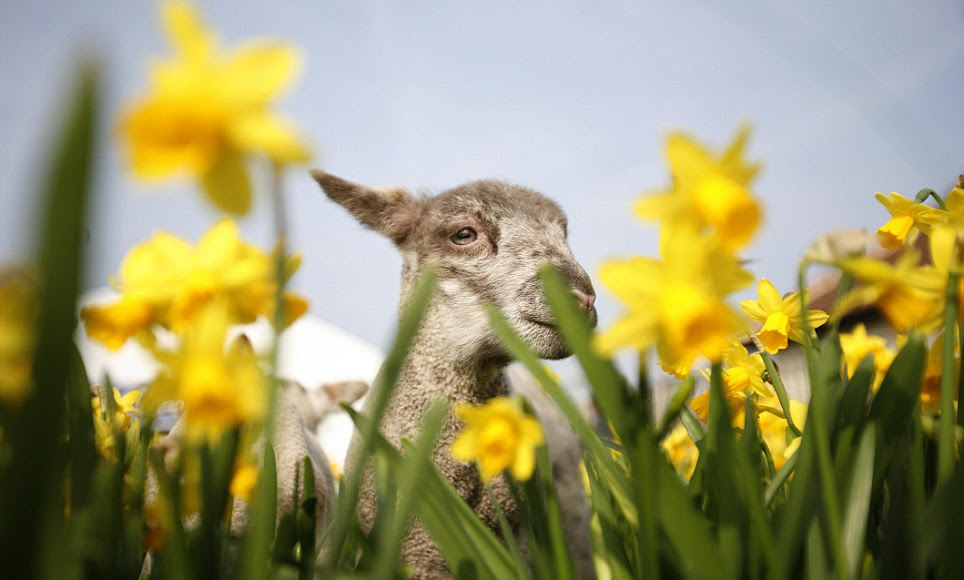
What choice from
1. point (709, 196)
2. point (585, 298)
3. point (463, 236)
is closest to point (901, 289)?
point (709, 196)

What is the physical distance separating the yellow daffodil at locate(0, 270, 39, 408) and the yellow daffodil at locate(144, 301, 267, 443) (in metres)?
0.12

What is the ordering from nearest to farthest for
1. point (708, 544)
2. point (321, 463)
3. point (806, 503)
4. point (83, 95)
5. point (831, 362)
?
point (83, 95), point (708, 544), point (806, 503), point (831, 362), point (321, 463)

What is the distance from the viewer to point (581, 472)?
2.82 metres

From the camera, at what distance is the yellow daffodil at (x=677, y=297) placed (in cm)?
62

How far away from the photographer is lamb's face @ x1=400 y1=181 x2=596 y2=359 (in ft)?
8.38

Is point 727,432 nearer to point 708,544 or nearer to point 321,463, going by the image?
point 708,544

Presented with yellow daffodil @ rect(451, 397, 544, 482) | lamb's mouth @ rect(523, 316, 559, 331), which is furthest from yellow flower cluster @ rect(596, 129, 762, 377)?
lamb's mouth @ rect(523, 316, 559, 331)

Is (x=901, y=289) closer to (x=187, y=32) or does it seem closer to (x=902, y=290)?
(x=902, y=290)

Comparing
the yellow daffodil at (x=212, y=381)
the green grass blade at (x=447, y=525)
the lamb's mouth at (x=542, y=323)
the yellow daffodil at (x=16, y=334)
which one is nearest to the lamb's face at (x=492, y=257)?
the lamb's mouth at (x=542, y=323)

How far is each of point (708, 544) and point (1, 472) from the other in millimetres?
740

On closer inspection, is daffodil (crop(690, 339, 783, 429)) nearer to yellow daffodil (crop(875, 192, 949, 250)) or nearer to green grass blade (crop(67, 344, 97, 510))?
yellow daffodil (crop(875, 192, 949, 250))

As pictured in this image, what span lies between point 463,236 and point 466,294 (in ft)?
1.10

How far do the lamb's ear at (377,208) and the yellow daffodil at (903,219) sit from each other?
2.32 metres

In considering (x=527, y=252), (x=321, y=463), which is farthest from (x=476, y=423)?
(x=321, y=463)
